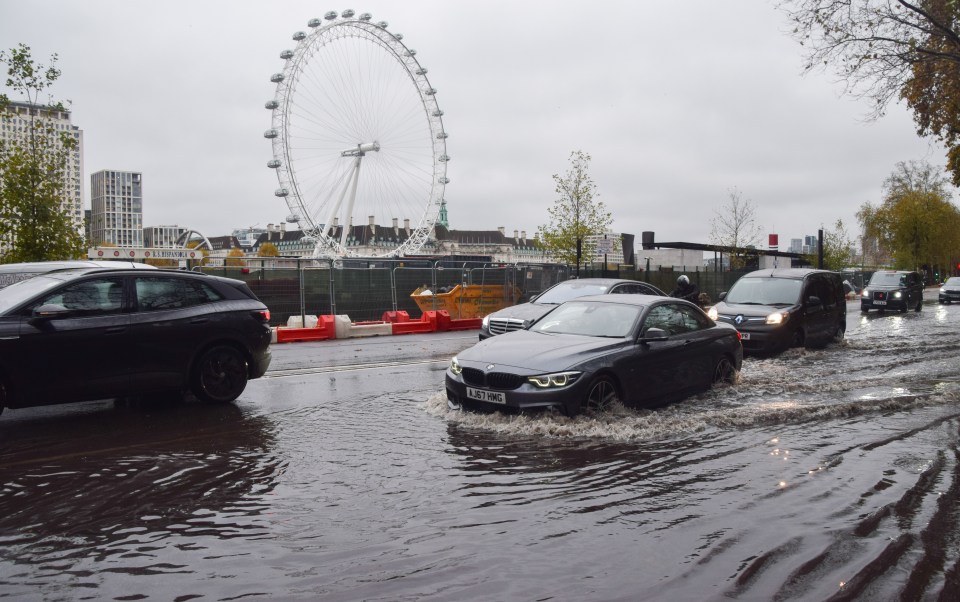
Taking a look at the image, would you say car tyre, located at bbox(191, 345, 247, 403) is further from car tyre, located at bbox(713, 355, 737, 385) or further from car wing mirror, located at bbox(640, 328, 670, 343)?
car tyre, located at bbox(713, 355, 737, 385)

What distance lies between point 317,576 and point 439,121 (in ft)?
168

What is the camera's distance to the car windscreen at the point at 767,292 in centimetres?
1616

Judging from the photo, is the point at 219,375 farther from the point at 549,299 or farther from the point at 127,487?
the point at 549,299

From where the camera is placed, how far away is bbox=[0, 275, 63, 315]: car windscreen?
26.1 ft

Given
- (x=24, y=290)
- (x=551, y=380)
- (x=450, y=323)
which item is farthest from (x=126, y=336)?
(x=450, y=323)

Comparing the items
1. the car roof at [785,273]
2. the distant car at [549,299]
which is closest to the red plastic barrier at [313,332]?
the distant car at [549,299]

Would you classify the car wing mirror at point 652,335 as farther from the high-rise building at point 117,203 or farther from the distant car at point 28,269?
the high-rise building at point 117,203

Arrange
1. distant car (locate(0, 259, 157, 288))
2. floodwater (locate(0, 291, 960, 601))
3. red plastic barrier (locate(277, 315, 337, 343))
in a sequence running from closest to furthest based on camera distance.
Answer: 1. floodwater (locate(0, 291, 960, 601))
2. distant car (locate(0, 259, 157, 288))
3. red plastic barrier (locate(277, 315, 337, 343))

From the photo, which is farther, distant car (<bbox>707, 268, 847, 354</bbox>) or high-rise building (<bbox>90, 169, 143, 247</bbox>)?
high-rise building (<bbox>90, 169, 143, 247</bbox>)

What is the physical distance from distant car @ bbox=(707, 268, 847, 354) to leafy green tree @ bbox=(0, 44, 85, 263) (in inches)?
571

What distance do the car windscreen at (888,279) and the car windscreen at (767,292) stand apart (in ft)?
64.4

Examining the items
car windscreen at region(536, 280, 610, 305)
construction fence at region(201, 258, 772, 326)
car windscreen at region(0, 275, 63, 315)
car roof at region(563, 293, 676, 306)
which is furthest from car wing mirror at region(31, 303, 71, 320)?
construction fence at region(201, 258, 772, 326)

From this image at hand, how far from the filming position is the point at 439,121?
53375 mm

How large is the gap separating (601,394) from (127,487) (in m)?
4.46
